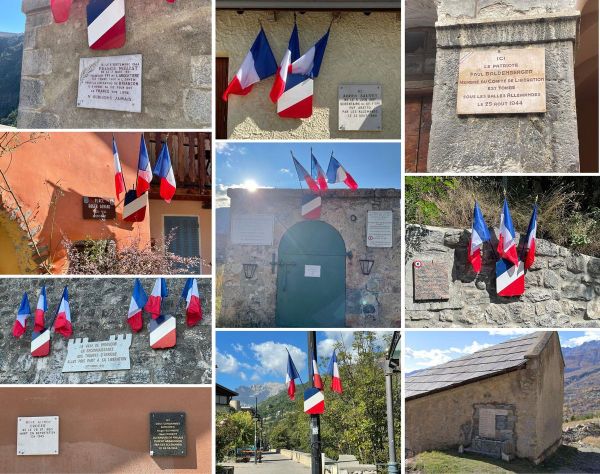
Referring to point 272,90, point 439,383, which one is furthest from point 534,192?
point 272,90

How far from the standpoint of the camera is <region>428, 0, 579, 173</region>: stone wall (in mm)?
5676

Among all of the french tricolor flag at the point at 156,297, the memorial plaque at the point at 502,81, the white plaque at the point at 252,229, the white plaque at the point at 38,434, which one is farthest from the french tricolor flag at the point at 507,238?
the white plaque at the point at 38,434

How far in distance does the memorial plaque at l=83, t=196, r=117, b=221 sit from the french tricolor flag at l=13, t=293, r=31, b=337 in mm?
1079

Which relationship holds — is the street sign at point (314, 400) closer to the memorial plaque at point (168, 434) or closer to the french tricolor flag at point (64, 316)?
the memorial plaque at point (168, 434)

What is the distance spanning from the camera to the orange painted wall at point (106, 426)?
6.40 metres

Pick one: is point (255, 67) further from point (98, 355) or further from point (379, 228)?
point (98, 355)

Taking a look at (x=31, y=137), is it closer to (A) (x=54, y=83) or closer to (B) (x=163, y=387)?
(A) (x=54, y=83)

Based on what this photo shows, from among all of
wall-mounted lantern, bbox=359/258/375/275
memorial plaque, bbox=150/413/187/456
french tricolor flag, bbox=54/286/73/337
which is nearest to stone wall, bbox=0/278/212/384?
french tricolor flag, bbox=54/286/73/337

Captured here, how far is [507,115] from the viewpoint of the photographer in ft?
18.9

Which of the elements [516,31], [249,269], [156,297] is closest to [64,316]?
[156,297]

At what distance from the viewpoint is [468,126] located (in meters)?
5.84

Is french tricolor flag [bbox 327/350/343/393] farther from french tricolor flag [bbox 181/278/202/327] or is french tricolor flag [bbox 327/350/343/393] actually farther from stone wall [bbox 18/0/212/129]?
stone wall [bbox 18/0/212/129]

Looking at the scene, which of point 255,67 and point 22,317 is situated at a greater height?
point 255,67

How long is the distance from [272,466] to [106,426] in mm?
1863
